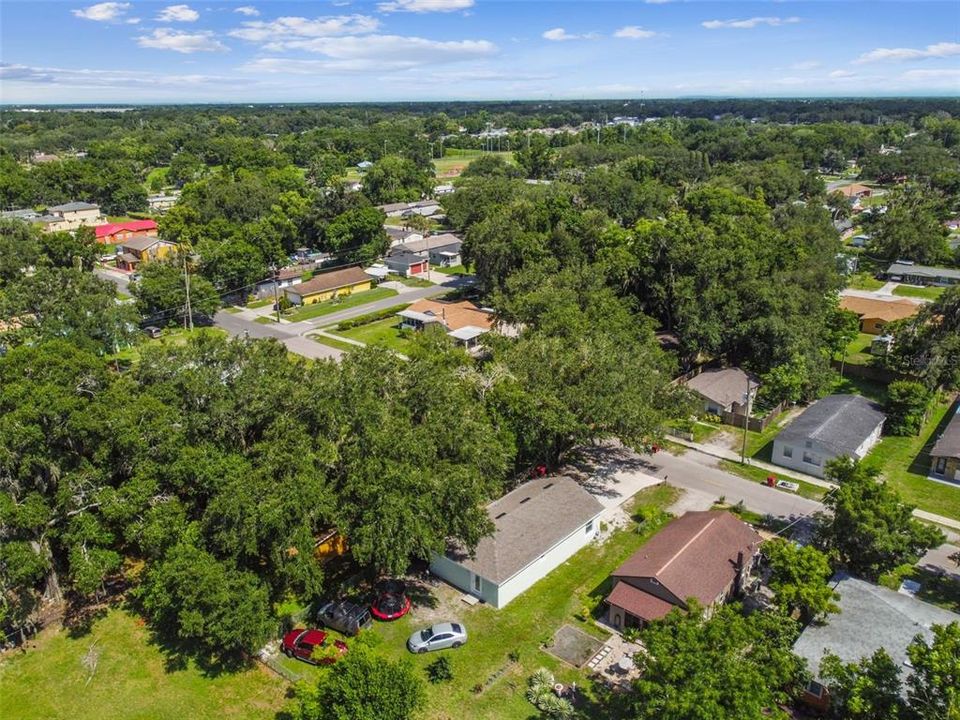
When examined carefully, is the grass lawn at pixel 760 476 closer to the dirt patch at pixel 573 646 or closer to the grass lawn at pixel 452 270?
the dirt patch at pixel 573 646

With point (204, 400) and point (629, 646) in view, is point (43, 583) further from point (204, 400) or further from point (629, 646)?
point (629, 646)

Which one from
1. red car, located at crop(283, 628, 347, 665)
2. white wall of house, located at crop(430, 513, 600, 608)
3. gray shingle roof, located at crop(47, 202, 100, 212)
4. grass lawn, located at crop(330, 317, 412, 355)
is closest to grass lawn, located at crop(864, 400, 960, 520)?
white wall of house, located at crop(430, 513, 600, 608)

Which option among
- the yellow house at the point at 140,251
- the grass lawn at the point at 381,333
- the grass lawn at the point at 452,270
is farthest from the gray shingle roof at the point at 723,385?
the yellow house at the point at 140,251

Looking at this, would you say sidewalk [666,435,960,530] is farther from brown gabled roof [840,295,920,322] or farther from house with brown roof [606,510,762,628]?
brown gabled roof [840,295,920,322]

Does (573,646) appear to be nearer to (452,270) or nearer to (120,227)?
(452,270)

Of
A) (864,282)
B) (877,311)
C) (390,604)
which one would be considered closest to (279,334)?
(390,604)

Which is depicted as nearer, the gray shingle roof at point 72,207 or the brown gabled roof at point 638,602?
the brown gabled roof at point 638,602

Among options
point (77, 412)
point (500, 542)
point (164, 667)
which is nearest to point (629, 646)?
point (500, 542)
